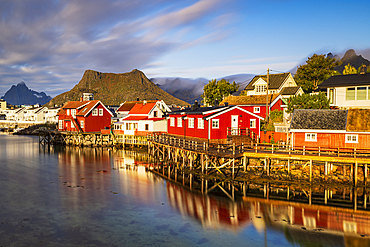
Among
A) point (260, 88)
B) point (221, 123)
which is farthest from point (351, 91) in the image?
point (260, 88)

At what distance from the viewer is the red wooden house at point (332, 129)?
30.0 meters

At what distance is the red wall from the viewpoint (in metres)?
29.8

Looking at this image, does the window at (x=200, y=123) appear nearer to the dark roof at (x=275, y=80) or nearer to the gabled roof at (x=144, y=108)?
the gabled roof at (x=144, y=108)

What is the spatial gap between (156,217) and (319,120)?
2189 cm

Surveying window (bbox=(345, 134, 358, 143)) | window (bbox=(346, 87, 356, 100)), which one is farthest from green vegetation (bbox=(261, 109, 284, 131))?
window (bbox=(345, 134, 358, 143))

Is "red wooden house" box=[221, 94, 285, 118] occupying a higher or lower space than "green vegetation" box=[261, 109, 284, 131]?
higher

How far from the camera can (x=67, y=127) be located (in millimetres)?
72312

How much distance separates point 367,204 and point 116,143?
158 ft

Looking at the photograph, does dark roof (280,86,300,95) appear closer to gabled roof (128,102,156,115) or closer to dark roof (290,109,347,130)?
dark roof (290,109,347,130)

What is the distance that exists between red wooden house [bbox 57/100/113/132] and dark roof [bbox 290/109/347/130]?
162 ft

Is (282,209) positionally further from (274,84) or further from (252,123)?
(274,84)

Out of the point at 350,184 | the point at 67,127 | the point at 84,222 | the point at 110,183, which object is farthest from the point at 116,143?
the point at 350,184

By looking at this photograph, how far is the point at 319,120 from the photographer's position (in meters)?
32.2

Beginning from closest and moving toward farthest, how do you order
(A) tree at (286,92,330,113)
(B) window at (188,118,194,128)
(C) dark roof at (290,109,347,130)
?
(C) dark roof at (290,109,347,130)
(A) tree at (286,92,330,113)
(B) window at (188,118,194,128)
